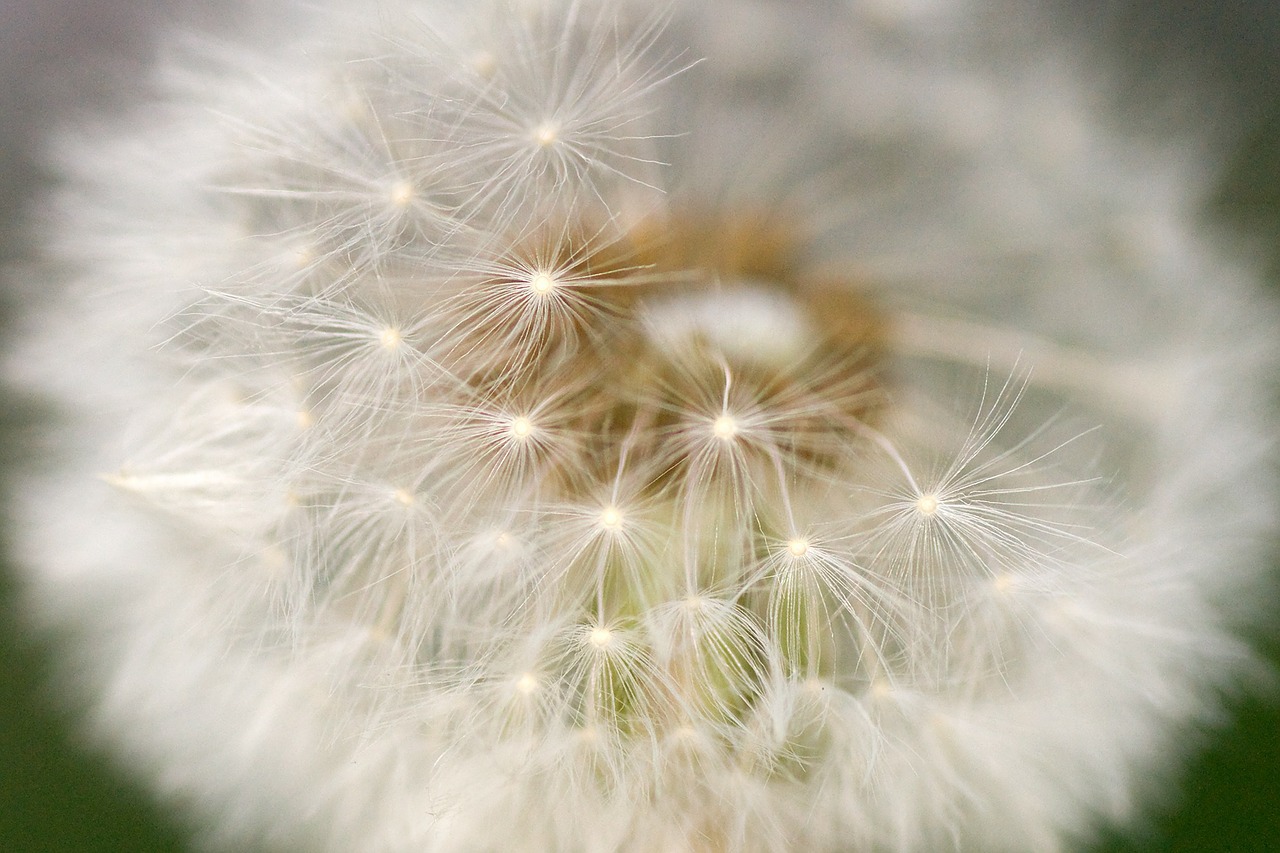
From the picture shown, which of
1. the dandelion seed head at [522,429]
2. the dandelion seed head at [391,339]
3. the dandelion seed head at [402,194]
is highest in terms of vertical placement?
the dandelion seed head at [402,194]

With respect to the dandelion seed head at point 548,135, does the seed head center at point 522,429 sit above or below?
below

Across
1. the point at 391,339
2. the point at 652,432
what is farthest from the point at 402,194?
the point at 652,432

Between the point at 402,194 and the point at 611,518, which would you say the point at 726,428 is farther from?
the point at 402,194

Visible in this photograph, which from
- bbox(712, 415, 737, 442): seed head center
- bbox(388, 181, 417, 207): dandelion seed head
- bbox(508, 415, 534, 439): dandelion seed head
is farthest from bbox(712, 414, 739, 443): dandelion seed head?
bbox(388, 181, 417, 207): dandelion seed head

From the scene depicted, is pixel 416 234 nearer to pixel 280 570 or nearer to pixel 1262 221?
pixel 280 570

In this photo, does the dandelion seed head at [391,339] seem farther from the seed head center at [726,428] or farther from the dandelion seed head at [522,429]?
the seed head center at [726,428]

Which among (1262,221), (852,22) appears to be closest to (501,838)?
(852,22)

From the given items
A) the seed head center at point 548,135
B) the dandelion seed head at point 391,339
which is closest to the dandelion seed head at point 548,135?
the seed head center at point 548,135

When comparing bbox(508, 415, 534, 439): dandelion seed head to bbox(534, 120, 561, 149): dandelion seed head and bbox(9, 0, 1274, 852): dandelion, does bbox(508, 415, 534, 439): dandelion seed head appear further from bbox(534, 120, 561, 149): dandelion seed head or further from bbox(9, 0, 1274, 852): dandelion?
bbox(534, 120, 561, 149): dandelion seed head
